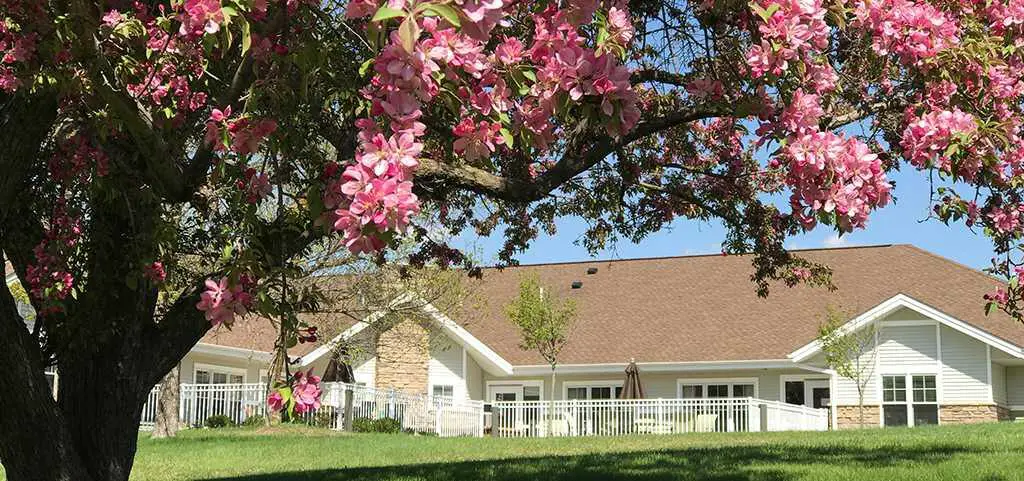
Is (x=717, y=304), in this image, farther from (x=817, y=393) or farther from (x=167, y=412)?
(x=167, y=412)

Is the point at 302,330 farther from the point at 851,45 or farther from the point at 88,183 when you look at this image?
the point at 851,45

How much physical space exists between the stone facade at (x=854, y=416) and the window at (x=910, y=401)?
0.25m

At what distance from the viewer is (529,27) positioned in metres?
5.62

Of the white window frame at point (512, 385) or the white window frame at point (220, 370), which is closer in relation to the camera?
the white window frame at point (512, 385)

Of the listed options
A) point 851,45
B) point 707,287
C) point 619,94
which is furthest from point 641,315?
point 619,94

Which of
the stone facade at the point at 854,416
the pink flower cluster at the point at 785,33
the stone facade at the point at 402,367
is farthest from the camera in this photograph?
the stone facade at the point at 402,367

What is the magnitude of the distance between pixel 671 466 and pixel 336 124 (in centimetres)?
636

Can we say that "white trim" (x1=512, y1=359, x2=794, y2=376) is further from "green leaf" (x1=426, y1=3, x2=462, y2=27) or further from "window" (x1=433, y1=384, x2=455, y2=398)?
"green leaf" (x1=426, y1=3, x2=462, y2=27)

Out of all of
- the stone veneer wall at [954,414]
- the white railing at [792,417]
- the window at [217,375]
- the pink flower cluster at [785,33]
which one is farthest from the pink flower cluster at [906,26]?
the window at [217,375]

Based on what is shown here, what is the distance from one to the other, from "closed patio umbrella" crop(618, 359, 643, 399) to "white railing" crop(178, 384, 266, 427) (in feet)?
33.2

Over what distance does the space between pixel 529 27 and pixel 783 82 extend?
4.81 feet

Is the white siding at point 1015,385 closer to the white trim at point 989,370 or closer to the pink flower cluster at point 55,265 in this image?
the white trim at point 989,370

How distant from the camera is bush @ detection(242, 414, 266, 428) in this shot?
27.6m

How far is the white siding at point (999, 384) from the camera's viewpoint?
29156mm
